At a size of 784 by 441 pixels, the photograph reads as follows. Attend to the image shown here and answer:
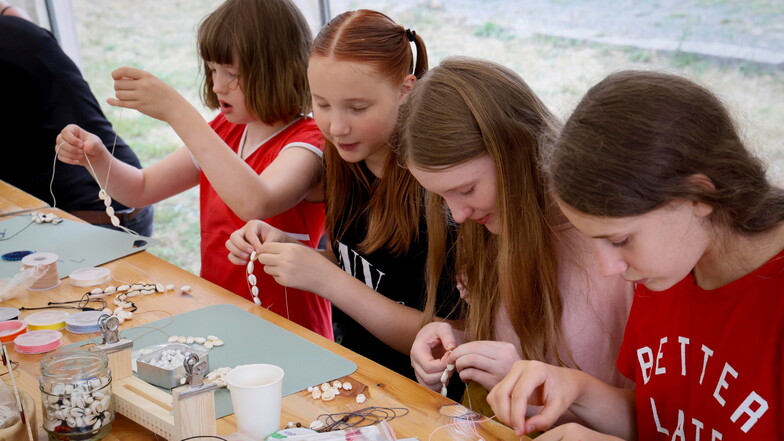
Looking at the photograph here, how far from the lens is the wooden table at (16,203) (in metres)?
2.15

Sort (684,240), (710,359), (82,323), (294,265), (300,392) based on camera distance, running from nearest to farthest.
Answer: (684,240)
(710,359)
(300,392)
(82,323)
(294,265)

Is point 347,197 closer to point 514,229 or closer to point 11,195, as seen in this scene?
point 514,229

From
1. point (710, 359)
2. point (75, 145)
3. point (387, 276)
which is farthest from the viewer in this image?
point (75, 145)

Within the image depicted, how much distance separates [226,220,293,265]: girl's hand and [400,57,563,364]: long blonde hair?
0.43 m

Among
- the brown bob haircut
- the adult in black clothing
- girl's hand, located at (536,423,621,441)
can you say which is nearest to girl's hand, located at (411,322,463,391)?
girl's hand, located at (536,423,621,441)

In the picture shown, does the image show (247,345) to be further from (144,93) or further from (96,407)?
(144,93)

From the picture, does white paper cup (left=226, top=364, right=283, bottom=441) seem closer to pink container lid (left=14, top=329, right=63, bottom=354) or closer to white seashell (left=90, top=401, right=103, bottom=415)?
white seashell (left=90, top=401, right=103, bottom=415)

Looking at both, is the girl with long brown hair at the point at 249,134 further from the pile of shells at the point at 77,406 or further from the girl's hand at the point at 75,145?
the pile of shells at the point at 77,406

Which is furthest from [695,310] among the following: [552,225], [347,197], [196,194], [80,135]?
[196,194]

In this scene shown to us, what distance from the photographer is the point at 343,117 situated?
1.57 m

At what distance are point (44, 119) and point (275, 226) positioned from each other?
1.26m

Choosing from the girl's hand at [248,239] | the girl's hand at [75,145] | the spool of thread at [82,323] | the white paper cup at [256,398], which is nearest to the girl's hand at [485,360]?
the white paper cup at [256,398]

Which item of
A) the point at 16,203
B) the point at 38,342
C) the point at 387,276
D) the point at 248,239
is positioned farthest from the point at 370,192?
the point at 16,203

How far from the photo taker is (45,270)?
1.61 meters
